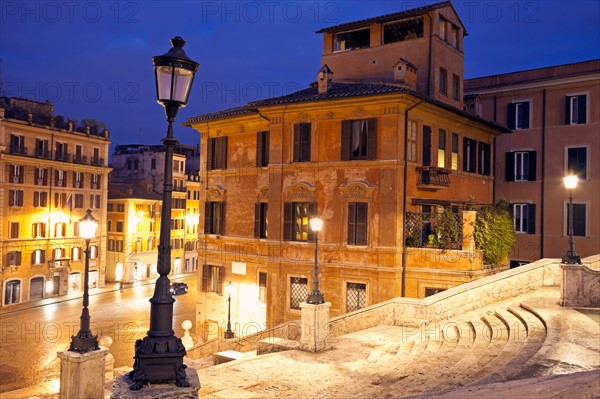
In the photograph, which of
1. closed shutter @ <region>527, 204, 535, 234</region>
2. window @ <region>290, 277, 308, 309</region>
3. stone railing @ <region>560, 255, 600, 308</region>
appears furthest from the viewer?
closed shutter @ <region>527, 204, 535, 234</region>

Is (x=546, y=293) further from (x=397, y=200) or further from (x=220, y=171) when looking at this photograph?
(x=220, y=171)

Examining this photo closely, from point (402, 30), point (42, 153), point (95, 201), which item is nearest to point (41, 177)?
point (42, 153)

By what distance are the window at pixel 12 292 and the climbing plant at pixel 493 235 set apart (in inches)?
1568

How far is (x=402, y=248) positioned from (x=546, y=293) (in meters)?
5.68

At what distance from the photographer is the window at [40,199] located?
48.9 m

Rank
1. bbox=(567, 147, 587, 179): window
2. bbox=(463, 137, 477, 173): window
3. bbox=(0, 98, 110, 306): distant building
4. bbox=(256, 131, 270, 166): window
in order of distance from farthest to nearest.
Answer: bbox=(0, 98, 110, 306): distant building
bbox=(567, 147, 587, 179): window
bbox=(463, 137, 477, 173): window
bbox=(256, 131, 270, 166): window

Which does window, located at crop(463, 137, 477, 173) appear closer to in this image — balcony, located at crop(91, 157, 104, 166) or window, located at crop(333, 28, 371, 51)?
window, located at crop(333, 28, 371, 51)

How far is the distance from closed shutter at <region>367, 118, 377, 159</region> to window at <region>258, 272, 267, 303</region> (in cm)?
804

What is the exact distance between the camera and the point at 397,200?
73.9 ft

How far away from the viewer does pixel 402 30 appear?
92.9ft

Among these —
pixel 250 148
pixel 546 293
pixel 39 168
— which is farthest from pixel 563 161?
pixel 39 168

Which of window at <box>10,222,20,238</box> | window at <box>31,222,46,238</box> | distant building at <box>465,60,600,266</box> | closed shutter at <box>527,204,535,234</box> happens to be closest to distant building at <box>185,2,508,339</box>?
distant building at <box>465,60,600,266</box>

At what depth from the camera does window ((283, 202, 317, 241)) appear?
81.5 ft

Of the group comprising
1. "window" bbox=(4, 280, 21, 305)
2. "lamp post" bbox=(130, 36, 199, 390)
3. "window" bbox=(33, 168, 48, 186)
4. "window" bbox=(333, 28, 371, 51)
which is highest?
"window" bbox=(333, 28, 371, 51)
